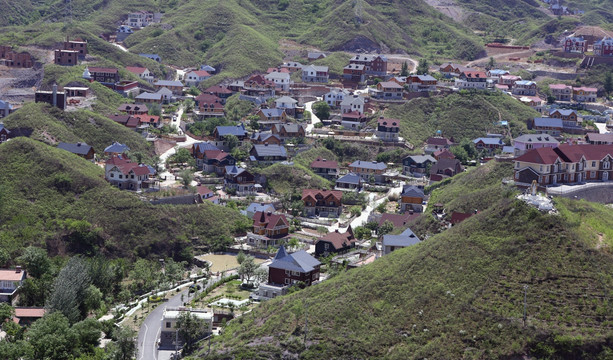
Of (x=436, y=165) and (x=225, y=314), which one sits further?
(x=436, y=165)

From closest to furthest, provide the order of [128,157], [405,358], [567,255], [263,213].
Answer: [405,358], [567,255], [263,213], [128,157]

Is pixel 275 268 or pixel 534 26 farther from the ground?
pixel 534 26

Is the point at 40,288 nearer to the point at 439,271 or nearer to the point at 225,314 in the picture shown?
the point at 225,314

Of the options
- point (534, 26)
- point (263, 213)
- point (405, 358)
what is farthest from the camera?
point (534, 26)

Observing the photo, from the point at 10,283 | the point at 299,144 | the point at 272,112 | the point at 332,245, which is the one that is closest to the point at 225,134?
the point at 299,144

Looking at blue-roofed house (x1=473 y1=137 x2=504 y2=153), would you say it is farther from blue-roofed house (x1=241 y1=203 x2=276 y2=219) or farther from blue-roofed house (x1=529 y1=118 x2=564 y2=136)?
blue-roofed house (x1=241 y1=203 x2=276 y2=219)

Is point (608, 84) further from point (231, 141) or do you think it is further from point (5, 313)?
point (5, 313)

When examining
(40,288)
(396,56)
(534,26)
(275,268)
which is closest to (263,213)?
(275,268)
